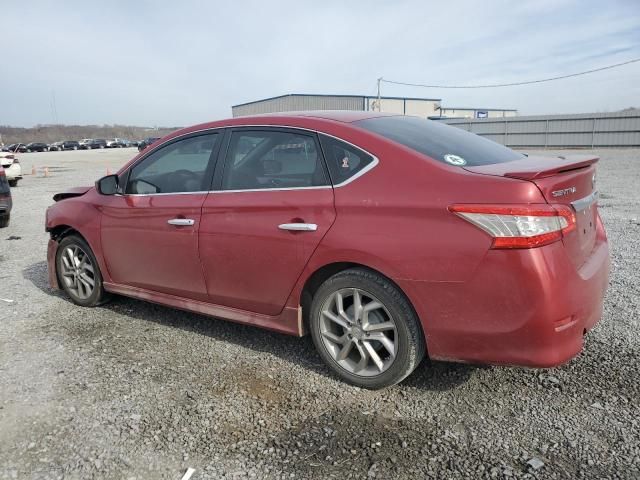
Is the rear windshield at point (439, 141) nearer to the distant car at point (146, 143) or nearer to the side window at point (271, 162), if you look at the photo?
the side window at point (271, 162)

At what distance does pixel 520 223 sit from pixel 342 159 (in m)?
1.13

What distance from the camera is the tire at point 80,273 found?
461cm

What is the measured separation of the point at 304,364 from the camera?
349 cm

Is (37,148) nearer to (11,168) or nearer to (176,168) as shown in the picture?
(11,168)

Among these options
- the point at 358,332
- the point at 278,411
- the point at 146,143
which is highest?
the point at 146,143

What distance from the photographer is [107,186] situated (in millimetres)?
4281

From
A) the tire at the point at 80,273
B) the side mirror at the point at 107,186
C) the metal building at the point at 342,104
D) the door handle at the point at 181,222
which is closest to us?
the door handle at the point at 181,222

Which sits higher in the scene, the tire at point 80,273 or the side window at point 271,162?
the side window at point 271,162

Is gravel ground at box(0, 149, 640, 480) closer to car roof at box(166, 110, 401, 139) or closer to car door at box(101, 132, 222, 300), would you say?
car door at box(101, 132, 222, 300)

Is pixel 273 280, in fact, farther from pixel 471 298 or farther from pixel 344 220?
pixel 471 298

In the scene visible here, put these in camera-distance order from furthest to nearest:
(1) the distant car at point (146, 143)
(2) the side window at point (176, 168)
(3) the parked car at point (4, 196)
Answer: (3) the parked car at point (4, 196) < (1) the distant car at point (146, 143) < (2) the side window at point (176, 168)

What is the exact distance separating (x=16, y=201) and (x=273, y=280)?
39.5ft

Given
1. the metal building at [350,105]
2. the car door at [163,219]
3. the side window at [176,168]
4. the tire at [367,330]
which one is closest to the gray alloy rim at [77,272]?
the car door at [163,219]

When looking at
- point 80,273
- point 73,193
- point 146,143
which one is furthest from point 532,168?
point 146,143
